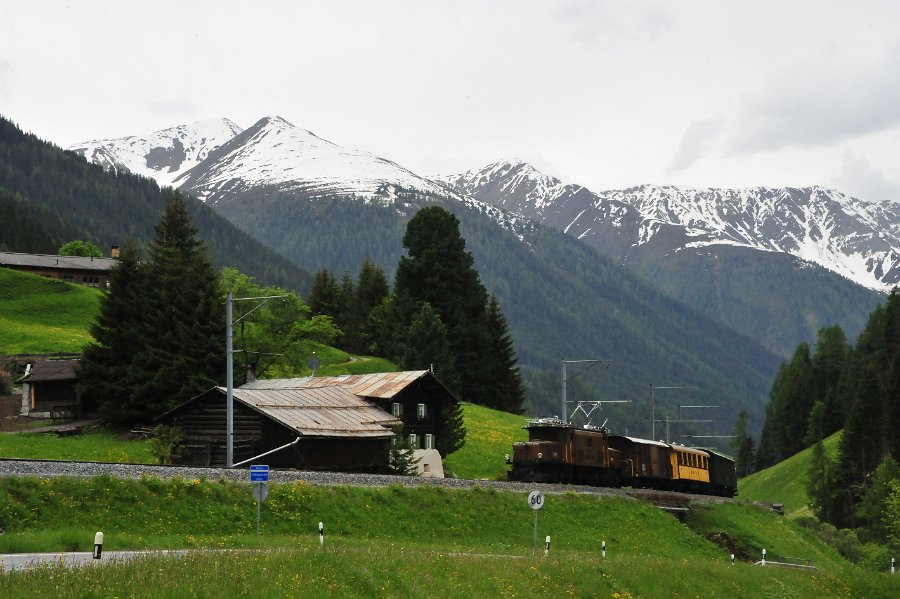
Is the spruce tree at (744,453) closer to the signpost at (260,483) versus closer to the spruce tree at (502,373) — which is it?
the spruce tree at (502,373)

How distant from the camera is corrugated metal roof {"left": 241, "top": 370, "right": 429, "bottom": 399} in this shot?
65.3 m

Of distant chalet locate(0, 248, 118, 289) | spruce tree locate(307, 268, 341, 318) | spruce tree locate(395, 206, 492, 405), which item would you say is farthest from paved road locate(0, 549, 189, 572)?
distant chalet locate(0, 248, 118, 289)

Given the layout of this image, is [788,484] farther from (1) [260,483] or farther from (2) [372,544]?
(1) [260,483]

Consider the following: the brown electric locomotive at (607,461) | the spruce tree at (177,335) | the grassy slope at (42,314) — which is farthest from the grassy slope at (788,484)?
the spruce tree at (177,335)

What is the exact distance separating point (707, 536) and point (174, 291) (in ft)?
121

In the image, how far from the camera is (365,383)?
68250 millimetres

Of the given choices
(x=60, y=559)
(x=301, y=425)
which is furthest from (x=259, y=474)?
(x=301, y=425)

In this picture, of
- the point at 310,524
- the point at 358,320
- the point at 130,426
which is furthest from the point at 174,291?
the point at 358,320

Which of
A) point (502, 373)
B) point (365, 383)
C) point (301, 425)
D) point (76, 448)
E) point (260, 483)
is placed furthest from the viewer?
point (502, 373)

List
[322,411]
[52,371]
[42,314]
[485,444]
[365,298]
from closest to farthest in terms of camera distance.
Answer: [322,411]
[52,371]
[485,444]
[42,314]
[365,298]

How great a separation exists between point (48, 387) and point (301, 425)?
100 ft

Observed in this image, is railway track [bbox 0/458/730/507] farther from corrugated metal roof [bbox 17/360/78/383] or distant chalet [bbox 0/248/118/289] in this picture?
distant chalet [bbox 0/248/118/289]

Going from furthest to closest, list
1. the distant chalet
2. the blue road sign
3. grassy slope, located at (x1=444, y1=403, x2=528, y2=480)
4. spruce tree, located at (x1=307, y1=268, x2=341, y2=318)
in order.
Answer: spruce tree, located at (x1=307, y1=268, x2=341, y2=318) < the distant chalet < grassy slope, located at (x1=444, y1=403, x2=528, y2=480) < the blue road sign

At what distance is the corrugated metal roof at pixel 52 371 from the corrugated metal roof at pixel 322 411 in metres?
21.1
